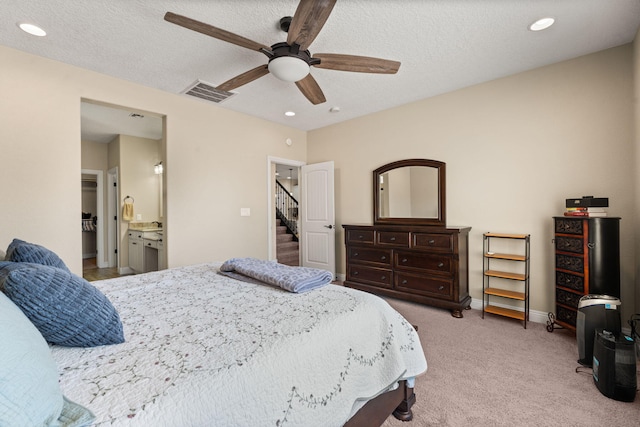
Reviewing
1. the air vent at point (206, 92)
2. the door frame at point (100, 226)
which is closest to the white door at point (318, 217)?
the air vent at point (206, 92)

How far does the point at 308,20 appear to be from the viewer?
5.77 feet

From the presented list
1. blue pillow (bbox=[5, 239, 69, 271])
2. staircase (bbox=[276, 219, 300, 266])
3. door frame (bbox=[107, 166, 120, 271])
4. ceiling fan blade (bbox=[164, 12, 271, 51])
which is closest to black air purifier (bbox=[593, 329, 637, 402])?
ceiling fan blade (bbox=[164, 12, 271, 51])

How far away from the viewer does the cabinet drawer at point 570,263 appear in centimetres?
248

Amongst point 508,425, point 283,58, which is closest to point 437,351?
point 508,425

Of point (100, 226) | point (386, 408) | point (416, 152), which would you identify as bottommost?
point (386, 408)

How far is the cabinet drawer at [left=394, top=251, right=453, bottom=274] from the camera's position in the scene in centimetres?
324

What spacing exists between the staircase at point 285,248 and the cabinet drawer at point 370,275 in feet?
6.76

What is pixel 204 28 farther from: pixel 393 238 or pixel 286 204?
pixel 286 204

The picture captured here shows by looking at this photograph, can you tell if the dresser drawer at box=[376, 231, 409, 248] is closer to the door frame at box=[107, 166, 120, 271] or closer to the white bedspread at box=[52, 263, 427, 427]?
the white bedspread at box=[52, 263, 427, 427]

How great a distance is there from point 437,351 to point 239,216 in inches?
122

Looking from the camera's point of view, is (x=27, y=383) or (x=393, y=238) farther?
(x=393, y=238)

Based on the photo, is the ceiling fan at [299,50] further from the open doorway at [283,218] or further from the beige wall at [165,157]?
the open doorway at [283,218]

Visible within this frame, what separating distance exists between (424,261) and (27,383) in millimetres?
3379

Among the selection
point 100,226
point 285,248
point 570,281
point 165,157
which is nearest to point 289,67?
point 165,157
